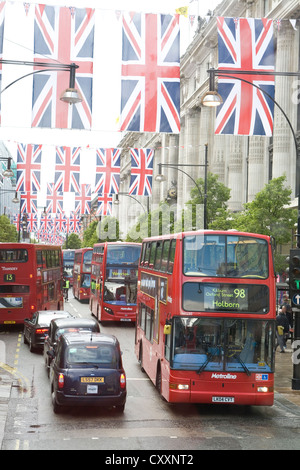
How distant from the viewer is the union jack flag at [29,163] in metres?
41.5

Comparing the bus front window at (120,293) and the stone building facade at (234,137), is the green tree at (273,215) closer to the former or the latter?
the bus front window at (120,293)

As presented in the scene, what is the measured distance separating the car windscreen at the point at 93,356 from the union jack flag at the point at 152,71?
8.51 meters

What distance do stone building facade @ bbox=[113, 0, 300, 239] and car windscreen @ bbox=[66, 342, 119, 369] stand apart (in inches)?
537

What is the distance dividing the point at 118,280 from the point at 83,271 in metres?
16.0

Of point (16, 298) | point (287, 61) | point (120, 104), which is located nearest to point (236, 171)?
point (287, 61)

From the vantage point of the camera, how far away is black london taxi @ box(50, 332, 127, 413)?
1477cm

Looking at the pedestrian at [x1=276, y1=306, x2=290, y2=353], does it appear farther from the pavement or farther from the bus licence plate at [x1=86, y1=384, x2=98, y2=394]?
the bus licence plate at [x1=86, y1=384, x2=98, y2=394]

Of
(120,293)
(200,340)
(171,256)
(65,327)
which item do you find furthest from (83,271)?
(200,340)

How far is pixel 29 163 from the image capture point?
41.7 m

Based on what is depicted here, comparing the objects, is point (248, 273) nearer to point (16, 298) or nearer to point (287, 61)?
point (16, 298)

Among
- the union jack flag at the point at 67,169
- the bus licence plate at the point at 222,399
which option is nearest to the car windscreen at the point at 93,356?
the bus licence plate at the point at 222,399

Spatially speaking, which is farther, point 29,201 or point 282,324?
point 29,201

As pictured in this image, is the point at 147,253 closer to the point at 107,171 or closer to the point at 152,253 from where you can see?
the point at 152,253

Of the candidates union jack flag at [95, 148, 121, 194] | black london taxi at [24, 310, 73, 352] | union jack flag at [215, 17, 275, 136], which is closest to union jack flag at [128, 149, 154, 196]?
union jack flag at [95, 148, 121, 194]
